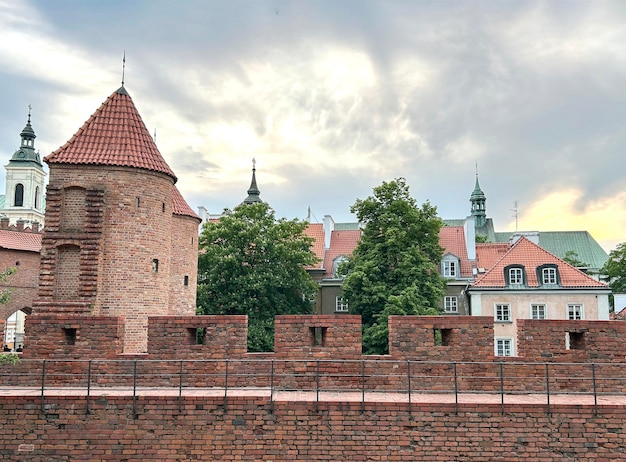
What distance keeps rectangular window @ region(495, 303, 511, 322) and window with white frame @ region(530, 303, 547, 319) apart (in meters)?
1.26

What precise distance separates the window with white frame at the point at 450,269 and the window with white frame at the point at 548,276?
5.77 m

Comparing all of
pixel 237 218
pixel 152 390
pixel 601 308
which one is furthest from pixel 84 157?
pixel 601 308

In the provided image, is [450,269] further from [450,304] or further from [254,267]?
[254,267]

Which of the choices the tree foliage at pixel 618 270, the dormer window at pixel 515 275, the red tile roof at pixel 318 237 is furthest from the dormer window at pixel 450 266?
the tree foliage at pixel 618 270

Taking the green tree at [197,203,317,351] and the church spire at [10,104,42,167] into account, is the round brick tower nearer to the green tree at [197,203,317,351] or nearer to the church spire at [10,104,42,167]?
the green tree at [197,203,317,351]

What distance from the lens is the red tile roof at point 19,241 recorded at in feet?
108

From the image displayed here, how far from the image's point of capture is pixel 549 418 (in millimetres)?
8797

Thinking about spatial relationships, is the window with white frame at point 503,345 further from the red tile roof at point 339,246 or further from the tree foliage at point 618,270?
the tree foliage at point 618,270

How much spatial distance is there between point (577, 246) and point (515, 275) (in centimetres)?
3584

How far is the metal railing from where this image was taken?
Result: 10.2 meters

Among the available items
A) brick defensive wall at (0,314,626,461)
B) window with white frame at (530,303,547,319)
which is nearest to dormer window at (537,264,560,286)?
window with white frame at (530,303,547,319)

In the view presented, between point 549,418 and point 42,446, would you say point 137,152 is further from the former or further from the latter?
point 549,418

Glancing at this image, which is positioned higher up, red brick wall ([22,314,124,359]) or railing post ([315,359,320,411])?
red brick wall ([22,314,124,359])

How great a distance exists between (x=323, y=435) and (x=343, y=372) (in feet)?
5.61
